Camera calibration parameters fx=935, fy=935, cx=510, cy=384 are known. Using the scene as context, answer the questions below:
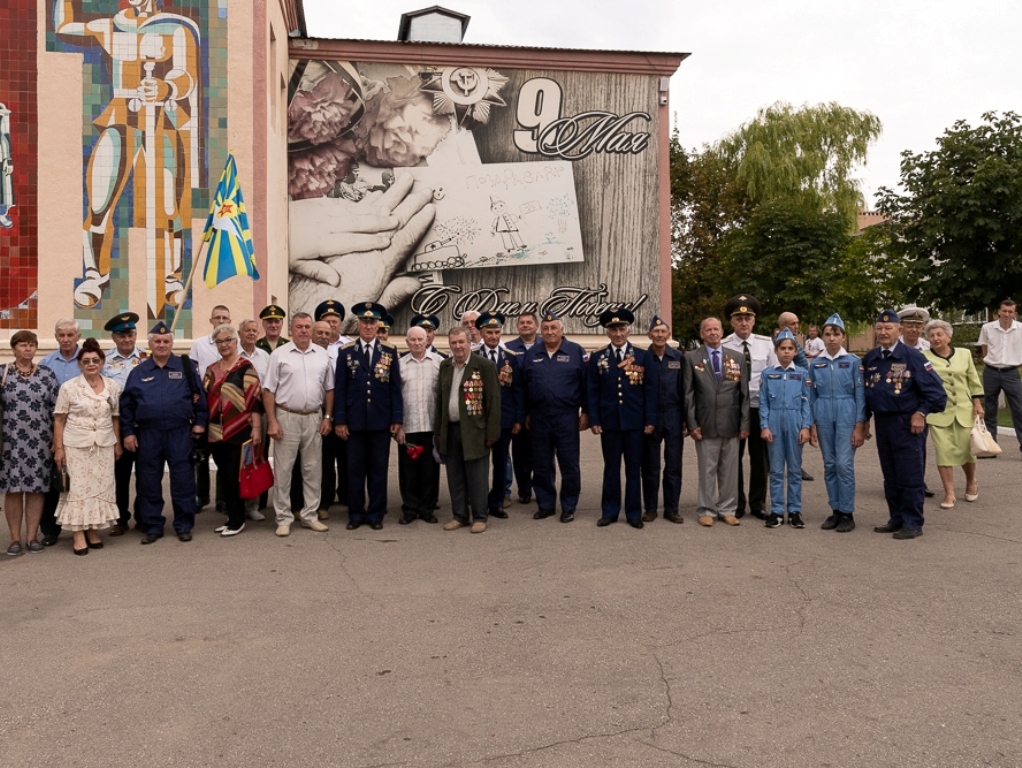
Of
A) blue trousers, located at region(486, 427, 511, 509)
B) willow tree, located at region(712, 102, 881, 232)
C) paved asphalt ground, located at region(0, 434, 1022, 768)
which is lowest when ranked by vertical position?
paved asphalt ground, located at region(0, 434, 1022, 768)

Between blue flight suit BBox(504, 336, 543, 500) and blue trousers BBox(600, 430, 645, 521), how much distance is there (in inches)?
44.6

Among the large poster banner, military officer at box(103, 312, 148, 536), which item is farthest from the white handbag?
the large poster banner

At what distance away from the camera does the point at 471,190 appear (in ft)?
65.5

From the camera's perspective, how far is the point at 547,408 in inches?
355

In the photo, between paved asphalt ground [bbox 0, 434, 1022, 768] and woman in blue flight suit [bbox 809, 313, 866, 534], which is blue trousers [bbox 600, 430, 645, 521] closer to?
paved asphalt ground [bbox 0, 434, 1022, 768]

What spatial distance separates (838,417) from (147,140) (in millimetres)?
12924

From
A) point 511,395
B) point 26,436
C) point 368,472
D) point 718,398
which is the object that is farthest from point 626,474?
point 26,436

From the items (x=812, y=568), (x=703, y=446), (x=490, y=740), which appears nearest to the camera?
(x=490, y=740)

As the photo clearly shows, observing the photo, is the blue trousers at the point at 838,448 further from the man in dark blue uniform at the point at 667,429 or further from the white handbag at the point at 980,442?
the white handbag at the point at 980,442

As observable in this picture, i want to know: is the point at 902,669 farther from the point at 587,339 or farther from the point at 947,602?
the point at 587,339

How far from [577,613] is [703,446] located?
3.39 metres

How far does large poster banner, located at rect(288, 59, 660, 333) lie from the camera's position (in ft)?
64.3

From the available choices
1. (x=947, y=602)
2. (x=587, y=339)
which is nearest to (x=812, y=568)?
(x=947, y=602)

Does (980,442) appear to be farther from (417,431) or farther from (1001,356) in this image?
(417,431)
